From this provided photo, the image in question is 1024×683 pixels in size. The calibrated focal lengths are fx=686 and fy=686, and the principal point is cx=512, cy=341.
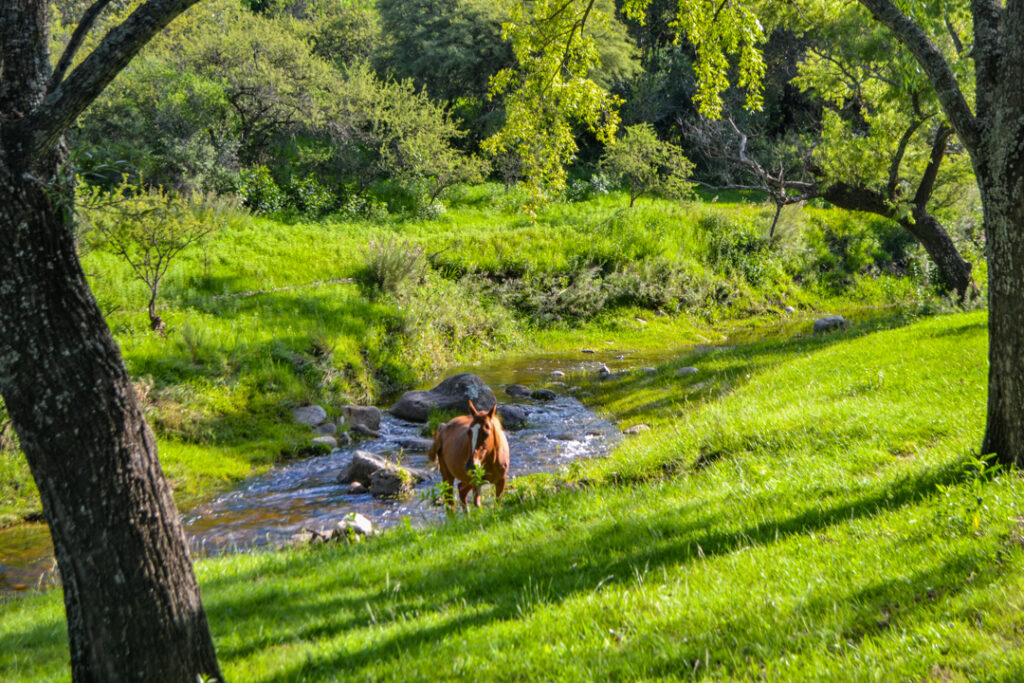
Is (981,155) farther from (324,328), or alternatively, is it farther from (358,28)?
(358,28)

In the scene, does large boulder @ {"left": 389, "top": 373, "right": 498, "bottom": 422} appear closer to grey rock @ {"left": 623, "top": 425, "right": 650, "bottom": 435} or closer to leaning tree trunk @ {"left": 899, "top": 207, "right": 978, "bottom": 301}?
grey rock @ {"left": 623, "top": 425, "right": 650, "bottom": 435}

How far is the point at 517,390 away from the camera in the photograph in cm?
1834

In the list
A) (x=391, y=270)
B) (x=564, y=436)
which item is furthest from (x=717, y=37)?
(x=391, y=270)

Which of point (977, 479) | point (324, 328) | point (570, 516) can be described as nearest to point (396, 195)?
point (324, 328)

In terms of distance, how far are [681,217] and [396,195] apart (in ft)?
48.0

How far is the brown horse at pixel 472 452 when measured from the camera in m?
9.09

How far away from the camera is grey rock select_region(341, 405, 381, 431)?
15719 mm

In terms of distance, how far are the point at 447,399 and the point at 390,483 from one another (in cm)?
544

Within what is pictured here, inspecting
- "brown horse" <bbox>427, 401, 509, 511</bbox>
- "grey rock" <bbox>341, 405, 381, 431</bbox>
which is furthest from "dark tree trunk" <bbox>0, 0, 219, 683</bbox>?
"grey rock" <bbox>341, 405, 381, 431</bbox>

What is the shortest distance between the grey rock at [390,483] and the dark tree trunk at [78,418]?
23.3ft

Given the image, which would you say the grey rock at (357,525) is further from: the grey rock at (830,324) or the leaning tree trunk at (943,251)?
the grey rock at (830,324)

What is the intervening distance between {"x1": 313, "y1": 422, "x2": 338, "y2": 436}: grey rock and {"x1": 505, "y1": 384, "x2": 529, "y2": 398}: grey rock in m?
4.91

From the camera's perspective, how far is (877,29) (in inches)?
706

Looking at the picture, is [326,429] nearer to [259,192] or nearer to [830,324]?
[830,324]
